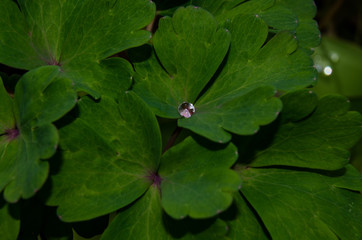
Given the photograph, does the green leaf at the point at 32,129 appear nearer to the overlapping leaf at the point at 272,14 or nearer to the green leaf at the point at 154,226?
the green leaf at the point at 154,226

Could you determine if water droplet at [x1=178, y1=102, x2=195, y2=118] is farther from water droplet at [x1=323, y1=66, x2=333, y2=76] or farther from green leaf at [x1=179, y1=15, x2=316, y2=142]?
water droplet at [x1=323, y1=66, x2=333, y2=76]

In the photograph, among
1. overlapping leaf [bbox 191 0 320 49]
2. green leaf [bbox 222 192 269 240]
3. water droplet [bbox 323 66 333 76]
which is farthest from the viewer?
water droplet [bbox 323 66 333 76]

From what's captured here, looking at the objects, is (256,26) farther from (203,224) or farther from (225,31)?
(203,224)

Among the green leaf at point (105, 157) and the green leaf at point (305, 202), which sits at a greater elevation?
the green leaf at point (105, 157)

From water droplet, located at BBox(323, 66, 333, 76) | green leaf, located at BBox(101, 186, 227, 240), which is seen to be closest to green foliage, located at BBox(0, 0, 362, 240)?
green leaf, located at BBox(101, 186, 227, 240)

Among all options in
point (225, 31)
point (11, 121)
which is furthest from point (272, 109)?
point (11, 121)

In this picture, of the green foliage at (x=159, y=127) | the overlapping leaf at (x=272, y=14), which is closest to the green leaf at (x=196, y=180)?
the green foliage at (x=159, y=127)
